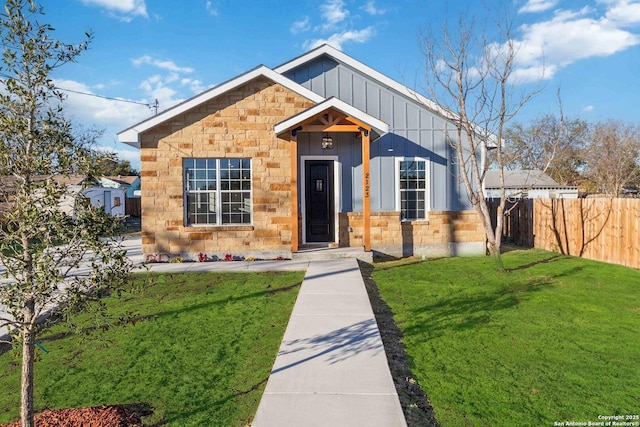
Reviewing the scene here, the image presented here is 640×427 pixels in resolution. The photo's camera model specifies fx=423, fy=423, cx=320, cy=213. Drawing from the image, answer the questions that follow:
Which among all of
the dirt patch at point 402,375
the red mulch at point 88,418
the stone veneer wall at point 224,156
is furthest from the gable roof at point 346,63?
the red mulch at point 88,418

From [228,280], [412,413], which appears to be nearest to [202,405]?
[412,413]

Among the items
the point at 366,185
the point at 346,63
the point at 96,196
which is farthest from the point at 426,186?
the point at 96,196

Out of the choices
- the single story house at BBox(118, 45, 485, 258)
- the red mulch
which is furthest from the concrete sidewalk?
the single story house at BBox(118, 45, 485, 258)

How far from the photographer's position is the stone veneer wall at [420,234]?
11.7 meters

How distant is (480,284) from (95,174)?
7.25 m

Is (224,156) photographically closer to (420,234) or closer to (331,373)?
(420,234)

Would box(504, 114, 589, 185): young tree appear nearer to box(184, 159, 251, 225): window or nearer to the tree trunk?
box(184, 159, 251, 225): window

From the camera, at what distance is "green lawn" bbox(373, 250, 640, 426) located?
3635 mm

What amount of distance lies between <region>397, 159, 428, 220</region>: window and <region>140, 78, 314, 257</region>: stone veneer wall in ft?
10.5

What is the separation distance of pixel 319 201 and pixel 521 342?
737cm

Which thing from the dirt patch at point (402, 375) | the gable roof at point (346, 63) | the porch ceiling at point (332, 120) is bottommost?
the dirt patch at point (402, 375)

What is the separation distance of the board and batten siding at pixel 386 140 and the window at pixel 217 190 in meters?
1.86

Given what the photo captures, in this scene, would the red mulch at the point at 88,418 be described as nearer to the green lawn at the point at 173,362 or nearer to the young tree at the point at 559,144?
the green lawn at the point at 173,362

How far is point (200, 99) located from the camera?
10.8 metres
